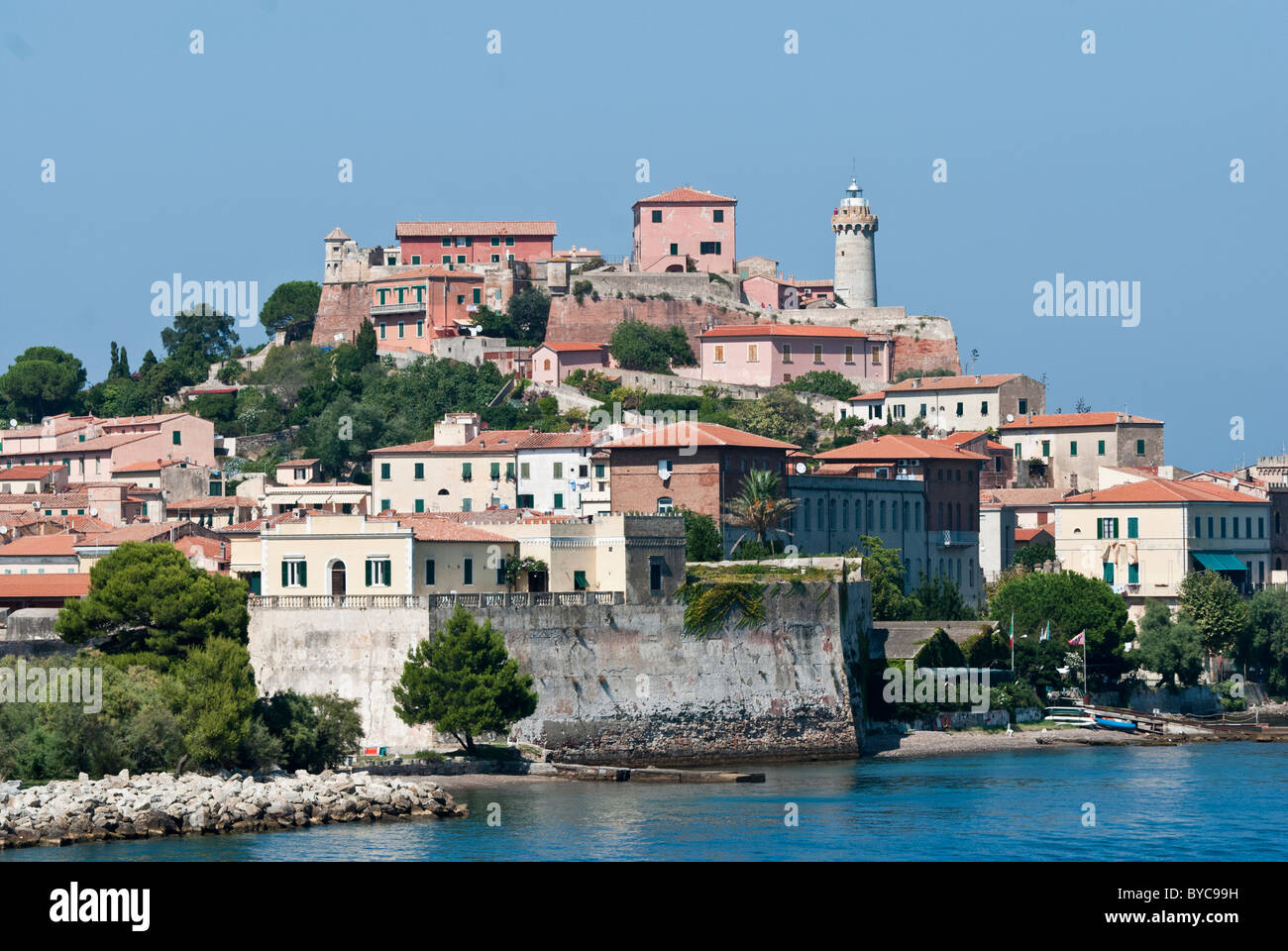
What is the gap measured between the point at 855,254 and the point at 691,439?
166 ft

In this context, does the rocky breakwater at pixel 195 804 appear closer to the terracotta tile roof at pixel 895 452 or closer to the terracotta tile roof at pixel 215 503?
the terracotta tile roof at pixel 895 452

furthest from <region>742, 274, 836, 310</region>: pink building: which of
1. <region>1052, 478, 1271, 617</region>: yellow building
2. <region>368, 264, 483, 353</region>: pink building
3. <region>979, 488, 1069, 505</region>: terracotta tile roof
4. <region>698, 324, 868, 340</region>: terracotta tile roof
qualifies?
<region>1052, 478, 1271, 617</region>: yellow building

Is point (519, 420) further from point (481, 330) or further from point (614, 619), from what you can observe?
point (614, 619)

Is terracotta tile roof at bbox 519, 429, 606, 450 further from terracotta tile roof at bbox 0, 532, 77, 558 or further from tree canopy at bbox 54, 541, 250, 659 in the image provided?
tree canopy at bbox 54, 541, 250, 659

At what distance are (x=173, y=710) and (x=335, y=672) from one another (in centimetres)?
627

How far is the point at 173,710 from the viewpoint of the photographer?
43.0 m

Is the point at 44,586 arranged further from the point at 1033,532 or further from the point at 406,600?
the point at 1033,532

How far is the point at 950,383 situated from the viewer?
311 ft

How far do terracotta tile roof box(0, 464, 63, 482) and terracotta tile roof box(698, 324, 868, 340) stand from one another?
1188 inches

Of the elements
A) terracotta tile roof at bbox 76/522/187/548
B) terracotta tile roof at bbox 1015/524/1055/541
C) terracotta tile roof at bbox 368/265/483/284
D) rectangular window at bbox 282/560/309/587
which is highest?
terracotta tile roof at bbox 368/265/483/284

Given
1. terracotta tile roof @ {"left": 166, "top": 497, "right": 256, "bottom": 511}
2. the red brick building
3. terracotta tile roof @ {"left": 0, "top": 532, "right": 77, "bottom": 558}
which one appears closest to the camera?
the red brick building

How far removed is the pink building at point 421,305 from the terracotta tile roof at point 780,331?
12.2 meters

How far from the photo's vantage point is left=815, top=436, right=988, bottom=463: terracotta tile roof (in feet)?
249
